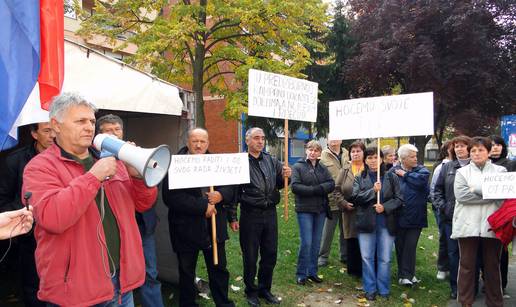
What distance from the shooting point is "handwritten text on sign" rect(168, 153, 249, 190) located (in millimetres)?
4133

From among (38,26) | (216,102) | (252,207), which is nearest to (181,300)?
(252,207)

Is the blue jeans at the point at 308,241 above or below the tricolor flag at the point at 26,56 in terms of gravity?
below

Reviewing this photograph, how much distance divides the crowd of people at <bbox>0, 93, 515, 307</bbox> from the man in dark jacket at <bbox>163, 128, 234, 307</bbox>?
1cm

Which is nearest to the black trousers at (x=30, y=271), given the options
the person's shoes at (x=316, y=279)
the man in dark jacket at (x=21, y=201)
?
the man in dark jacket at (x=21, y=201)

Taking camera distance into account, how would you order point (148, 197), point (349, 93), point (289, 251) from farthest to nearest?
point (349, 93) < point (289, 251) < point (148, 197)

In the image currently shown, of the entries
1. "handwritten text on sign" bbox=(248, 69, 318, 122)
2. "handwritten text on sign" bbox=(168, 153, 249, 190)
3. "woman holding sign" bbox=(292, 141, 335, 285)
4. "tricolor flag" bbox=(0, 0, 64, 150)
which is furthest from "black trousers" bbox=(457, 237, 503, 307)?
"tricolor flag" bbox=(0, 0, 64, 150)

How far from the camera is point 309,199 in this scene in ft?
19.0

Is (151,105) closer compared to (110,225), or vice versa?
(110,225)

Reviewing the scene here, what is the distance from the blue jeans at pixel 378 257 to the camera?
17.9ft

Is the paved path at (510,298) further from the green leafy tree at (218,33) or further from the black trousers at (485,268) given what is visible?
the green leafy tree at (218,33)

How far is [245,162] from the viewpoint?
15.3 feet

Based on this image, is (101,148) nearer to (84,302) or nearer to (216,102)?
(84,302)

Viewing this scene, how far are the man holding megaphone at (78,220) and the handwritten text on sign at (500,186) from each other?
3.77 m

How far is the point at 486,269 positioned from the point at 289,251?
3.39 meters
